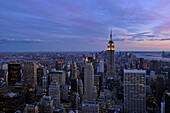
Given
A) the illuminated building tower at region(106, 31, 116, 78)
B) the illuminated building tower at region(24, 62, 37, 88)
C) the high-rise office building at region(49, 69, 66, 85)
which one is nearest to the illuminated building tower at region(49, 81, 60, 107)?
the high-rise office building at region(49, 69, 66, 85)

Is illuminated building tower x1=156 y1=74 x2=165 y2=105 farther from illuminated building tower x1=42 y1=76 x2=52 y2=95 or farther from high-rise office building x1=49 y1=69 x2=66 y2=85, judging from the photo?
illuminated building tower x1=42 y1=76 x2=52 y2=95

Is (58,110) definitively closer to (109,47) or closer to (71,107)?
(71,107)

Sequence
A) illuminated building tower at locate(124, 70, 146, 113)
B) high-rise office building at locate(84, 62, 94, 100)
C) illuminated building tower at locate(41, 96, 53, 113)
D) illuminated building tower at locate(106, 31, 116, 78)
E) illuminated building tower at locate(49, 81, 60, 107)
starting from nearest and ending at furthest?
1. illuminated building tower at locate(41, 96, 53, 113)
2. illuminated building tower at locate(124, 70, 146, 113)
3. illuminated building tower at locate(49, 81, 60, 107)
4. high-rise office building at locate(84, 62, 94, 100)
5. illuminated building tower at locate(106, 31, 116, 78)

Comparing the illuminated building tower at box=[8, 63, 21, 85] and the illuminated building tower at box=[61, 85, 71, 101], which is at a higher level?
the illuminated building tower at box=[8, 63, 21, 85]

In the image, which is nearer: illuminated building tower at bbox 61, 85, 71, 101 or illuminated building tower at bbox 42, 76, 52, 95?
illuminated building tower at bbox 61, 85, 71, 101

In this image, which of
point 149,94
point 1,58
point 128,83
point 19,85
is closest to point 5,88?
point 19,85

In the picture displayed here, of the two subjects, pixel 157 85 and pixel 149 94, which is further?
pixel 157 85
